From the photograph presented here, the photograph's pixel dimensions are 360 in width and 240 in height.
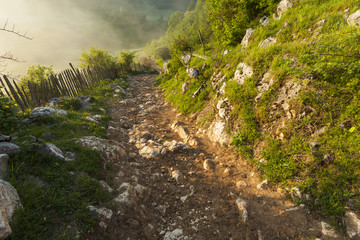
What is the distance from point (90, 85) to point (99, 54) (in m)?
11.4

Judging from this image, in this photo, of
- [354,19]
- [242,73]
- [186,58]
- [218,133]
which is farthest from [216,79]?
[186,58]

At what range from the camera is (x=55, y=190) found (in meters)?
3.09

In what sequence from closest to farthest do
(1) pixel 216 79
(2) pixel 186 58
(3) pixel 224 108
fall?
(3) pixel 224 108 → (1) pixel 216 79 → (2) pixel 186 58

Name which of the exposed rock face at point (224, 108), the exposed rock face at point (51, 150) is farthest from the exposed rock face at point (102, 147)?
the exposed rock face at point (224, 108)

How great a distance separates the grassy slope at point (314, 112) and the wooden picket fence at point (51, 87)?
11882mm

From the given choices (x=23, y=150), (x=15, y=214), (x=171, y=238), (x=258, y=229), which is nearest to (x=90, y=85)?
(x=23, y=150)

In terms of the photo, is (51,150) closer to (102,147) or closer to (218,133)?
(102,147)

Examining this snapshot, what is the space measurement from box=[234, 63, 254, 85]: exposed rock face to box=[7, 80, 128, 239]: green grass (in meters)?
6.34

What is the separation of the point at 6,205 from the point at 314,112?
23.5 feet

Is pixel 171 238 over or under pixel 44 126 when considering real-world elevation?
under

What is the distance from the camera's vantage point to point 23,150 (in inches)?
143

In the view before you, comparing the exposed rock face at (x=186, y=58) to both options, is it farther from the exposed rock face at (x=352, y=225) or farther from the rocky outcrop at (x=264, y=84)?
the exposed rock face at (x=352, y=225)

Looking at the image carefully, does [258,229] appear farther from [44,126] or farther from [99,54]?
[99,54]

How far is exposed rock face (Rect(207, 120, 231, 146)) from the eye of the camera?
19.3 ft
